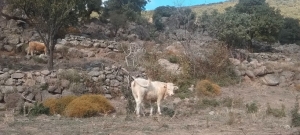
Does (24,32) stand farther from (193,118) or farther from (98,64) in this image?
(193,118)

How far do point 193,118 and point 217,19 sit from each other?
23.7 m

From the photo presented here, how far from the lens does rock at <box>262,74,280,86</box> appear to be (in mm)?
22192

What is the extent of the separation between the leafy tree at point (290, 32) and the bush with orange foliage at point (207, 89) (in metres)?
28.8

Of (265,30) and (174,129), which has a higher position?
(265,30)

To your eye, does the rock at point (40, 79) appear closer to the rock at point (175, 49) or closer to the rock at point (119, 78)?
the rock at point (119, 78)

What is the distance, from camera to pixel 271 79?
73.5 ft

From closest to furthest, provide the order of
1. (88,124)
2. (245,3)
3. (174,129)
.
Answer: (174,129) < (88,124) < (245,3)

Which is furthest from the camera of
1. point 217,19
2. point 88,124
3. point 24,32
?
point 217,19

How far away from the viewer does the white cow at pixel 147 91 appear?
12977 mm

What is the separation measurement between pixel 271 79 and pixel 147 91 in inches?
440

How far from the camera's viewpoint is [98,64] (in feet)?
74.9

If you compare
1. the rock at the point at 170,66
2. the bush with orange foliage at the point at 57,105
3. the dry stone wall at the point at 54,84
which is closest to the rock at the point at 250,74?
the rock at the point at 170,66

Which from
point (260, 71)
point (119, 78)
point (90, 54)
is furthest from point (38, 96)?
point (260, 71)

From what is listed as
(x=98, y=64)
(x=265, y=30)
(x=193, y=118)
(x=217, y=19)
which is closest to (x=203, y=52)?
(x=98, y=64)
